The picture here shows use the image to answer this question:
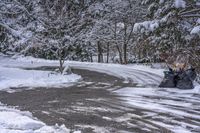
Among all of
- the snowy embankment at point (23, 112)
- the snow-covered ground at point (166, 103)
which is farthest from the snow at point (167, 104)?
the snowy embankment at point (23, 112)

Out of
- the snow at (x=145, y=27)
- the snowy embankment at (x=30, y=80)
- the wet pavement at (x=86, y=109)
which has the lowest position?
the wet pavement at (x=86, y=109)

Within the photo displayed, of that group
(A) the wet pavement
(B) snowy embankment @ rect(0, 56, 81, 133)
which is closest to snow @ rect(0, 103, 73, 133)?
(B) snowy embankment @ rect(0, 56, 81, 133)

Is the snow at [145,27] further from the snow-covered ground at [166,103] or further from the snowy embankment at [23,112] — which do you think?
the snowy embankment at [23,112]

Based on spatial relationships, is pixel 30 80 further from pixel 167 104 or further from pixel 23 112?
pixel 167 104

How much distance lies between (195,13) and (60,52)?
12.0m

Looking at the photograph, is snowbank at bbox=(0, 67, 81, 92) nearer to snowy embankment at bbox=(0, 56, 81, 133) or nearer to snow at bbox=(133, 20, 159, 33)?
snowy embankment at bbox=(0, 56, 81, 133)

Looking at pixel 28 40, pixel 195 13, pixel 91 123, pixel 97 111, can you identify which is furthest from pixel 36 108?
pixel 28 40

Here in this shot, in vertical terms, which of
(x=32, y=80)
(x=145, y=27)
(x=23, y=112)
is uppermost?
(x=145, y=27)

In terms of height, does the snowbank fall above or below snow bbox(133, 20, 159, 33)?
below

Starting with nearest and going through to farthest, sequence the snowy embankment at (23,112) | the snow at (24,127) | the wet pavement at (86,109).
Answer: the snow at (24,127)
the snowy embankment at (23,112)
the wet pavement at (86,109)

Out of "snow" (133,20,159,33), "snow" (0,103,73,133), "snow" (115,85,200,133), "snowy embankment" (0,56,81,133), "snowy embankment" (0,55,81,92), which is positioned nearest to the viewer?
"snow" (0,103,73,133)

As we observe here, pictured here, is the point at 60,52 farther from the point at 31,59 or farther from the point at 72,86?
the point at 31,59

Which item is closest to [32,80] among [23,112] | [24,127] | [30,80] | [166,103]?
[30,80]

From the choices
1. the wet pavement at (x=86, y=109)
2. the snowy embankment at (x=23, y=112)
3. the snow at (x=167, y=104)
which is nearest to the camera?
the snowy embankment at (x=23, y=112)
